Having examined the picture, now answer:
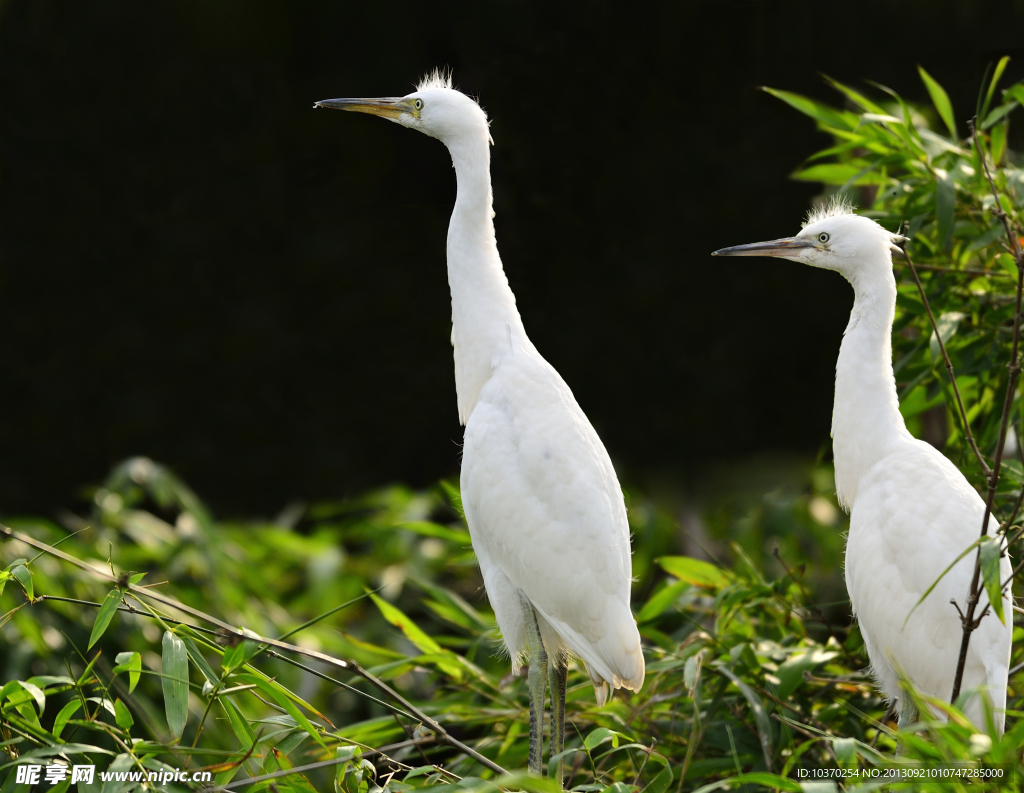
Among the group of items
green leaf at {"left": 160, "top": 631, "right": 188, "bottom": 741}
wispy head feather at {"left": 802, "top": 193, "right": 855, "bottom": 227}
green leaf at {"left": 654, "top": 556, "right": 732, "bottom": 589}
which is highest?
wispy head feather at {"left": 802, "top": 193, "right": 855, "bottom": 227}

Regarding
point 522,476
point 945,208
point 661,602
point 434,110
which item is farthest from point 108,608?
point 945,208

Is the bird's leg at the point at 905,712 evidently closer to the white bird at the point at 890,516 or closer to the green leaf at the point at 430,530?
the white bird at the point at 890,516

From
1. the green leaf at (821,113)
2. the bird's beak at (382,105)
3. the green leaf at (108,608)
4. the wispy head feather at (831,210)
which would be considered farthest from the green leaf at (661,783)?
the green leaf at (821,113)

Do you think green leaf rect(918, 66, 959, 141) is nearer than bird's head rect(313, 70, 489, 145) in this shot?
No

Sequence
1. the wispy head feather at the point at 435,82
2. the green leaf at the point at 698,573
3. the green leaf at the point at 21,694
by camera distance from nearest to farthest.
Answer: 1. the green leaf at the point at 21,694
2. the wispy head feather at the point at 435,82
3. the green leaf at the point at 698,573

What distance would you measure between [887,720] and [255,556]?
2.57 meters

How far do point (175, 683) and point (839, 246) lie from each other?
3.92 ft

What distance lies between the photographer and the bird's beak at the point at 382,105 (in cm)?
155

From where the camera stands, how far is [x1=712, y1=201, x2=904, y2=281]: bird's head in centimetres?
151

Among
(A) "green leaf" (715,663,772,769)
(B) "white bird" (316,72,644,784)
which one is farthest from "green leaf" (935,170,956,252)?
(A) "green leaf" (715,663,772,769)

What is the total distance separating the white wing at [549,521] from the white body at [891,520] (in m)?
0.42

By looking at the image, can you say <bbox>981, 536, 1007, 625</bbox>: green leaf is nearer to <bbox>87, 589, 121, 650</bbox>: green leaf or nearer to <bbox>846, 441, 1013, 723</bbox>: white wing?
<bbox>846, 441, 1013, 723</bbox>: white wing

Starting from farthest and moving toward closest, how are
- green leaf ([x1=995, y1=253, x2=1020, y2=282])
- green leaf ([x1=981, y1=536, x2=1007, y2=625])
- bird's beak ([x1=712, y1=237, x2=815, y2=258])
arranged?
1. green leaf ([x1=995, y1=253, x2=1020, y2=282])
2. bird's beak ([x1=712, y1=237, x2=815, y2=258])
3. green leaf ([x1=981, y1=536, x2=1007, y2=625])

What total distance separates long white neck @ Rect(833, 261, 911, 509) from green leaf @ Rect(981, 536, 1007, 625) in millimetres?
532
